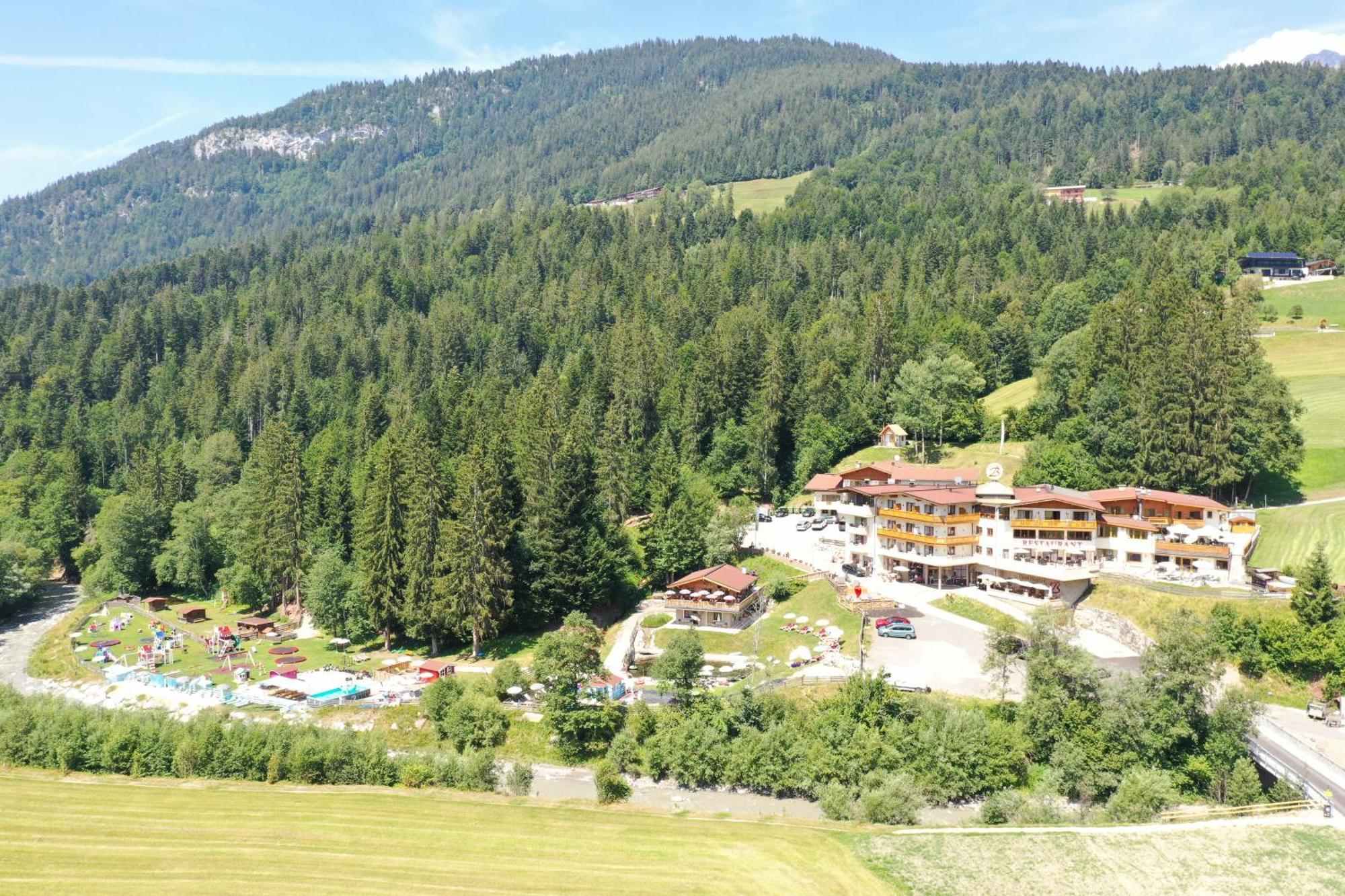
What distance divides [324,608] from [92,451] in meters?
72.9

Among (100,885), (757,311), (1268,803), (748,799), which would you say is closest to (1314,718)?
(1268,803)

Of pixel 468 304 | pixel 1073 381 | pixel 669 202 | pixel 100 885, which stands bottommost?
pixel 100 885

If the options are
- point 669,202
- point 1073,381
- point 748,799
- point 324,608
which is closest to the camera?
point 748,799

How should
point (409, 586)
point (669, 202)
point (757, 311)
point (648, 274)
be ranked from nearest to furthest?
point (409, 586) → point (757, 311) → point (648, 274) → point (669, 202)

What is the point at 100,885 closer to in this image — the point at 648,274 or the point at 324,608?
the point at 324,608

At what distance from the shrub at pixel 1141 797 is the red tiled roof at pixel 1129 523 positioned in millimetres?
22230

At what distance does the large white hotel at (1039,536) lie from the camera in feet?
177

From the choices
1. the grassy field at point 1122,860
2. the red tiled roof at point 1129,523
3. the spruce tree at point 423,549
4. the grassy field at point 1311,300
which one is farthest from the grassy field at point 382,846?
the grassy field at point 1311,300

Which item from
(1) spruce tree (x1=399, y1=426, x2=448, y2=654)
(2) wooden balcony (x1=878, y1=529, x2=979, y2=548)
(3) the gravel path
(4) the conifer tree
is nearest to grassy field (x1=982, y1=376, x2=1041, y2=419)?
(2) wooden balcony (x1=878, y1=529, x2=979, y2=548)

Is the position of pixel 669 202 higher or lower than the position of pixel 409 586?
higher

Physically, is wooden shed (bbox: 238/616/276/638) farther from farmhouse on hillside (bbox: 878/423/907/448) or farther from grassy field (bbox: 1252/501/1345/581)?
grassy field (bbox: 1252/501/1345/581)

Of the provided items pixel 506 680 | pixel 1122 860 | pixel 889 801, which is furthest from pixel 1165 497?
pixel 506 680

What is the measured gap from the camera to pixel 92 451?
118m

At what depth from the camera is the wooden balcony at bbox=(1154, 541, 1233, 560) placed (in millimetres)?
52531
